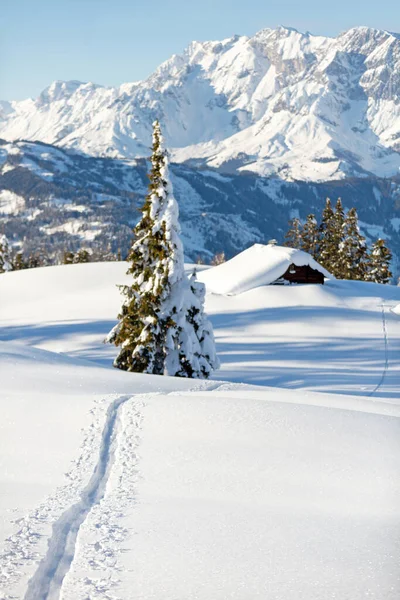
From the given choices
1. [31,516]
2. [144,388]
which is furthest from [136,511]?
[144,388]

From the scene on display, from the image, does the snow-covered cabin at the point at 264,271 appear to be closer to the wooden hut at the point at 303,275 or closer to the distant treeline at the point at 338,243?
the wooden hut at the point at 303,275

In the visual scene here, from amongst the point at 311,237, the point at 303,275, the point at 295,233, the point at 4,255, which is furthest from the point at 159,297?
the point at 4,255

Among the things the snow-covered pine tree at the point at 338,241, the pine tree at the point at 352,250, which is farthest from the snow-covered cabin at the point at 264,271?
the snow-covered pine tree at the point at 338,241

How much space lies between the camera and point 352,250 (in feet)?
254

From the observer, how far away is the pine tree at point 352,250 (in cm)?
7525

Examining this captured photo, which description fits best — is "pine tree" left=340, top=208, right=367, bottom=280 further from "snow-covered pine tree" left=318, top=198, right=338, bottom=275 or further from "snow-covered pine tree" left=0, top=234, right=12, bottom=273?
"snow-covered pine tree" left=0, top=234, right=12, bottom=273

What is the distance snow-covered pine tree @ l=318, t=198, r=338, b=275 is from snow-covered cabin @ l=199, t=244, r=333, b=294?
15.5 m

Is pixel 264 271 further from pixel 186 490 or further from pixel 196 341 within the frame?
pixel 186 490

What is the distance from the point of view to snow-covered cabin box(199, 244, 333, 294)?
5694 centimetres

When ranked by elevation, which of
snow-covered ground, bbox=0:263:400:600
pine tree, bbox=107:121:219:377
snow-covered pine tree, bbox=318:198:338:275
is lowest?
snow-covered ground, bbox=0:263:400:600

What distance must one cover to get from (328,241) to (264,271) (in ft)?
73.2

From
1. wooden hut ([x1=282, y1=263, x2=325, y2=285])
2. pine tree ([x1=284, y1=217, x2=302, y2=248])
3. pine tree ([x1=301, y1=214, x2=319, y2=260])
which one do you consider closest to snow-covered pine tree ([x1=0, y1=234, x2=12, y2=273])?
pine tree ([x1=284, y1=217, x2=302, y2=248])

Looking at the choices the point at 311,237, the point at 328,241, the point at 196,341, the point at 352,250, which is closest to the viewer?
the point at 196,341

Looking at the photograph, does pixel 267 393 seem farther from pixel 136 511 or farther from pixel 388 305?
pixel 388 305
